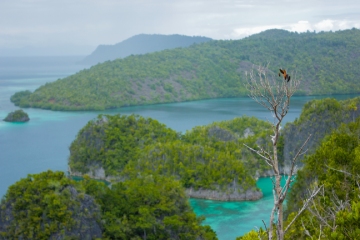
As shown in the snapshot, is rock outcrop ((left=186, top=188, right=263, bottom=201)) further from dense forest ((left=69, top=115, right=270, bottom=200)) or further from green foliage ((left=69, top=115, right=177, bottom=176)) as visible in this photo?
green foliage ((left=69, top=115, right=177, bottom=176))

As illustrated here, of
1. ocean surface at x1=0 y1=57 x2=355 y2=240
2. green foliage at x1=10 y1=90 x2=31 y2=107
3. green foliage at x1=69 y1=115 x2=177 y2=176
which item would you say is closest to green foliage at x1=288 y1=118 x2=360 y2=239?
ocean surface at x1=0 y1=57 x2=355 y2=240

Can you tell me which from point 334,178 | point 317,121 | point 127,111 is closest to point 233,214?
point 317,121

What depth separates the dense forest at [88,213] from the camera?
16.2 metres

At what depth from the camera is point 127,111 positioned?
63344 millimetres

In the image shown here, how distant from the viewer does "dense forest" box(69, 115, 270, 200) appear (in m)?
26.3

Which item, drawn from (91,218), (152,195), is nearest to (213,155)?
(152,195)

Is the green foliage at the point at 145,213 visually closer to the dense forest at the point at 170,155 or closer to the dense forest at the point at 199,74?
the dense forest at the point at 170,155

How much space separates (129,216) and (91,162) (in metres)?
14.8

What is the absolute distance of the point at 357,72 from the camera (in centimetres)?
8162

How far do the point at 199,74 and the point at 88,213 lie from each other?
7044 cm

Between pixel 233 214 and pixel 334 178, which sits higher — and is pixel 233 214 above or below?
below

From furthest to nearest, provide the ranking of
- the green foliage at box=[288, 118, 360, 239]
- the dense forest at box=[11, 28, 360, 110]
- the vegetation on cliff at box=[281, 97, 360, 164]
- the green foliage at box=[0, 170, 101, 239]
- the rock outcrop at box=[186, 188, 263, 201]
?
the dense forest at box=[11, 28, 360, 110], the vegetation on cliff at box=[281, 97, 360, 164], the rock outcrop at box=[186, 188, 263, 201], the green foliage at box=[0, 170, 101, 239], the green foliage at box=[288, 118, 360, 239]

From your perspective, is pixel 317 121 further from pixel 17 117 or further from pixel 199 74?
pixel 199 74

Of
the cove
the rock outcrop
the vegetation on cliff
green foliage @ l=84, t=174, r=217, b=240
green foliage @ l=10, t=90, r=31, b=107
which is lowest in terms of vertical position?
the cove
